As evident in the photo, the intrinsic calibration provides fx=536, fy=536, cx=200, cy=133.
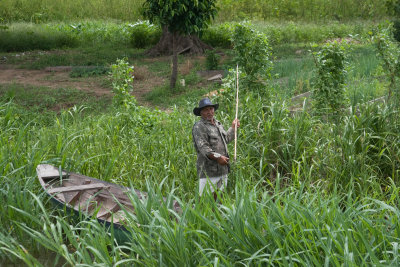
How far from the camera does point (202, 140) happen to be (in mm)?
5312

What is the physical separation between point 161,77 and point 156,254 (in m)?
12.1

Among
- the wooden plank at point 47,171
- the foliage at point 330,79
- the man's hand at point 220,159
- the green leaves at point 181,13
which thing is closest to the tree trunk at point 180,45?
the green leaves at point 181,13

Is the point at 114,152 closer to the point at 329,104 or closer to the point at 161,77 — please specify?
the point at 329,104

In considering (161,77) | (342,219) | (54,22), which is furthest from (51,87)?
(54,22)

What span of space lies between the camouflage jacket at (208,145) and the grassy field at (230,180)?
1.05ft

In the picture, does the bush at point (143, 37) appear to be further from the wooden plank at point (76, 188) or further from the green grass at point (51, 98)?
the wooden plank at point (76, 188)

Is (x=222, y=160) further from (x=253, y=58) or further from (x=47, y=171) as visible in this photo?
(x=253, y=58)

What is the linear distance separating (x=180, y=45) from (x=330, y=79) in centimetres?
1195

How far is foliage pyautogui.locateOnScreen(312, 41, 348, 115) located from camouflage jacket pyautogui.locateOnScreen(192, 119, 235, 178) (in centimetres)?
261

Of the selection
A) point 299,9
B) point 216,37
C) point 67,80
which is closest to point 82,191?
point 67,80

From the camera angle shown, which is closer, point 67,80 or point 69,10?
point 67,80

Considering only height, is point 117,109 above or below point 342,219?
below

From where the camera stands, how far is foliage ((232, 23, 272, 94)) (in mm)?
8664

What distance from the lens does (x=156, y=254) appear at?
385cm
